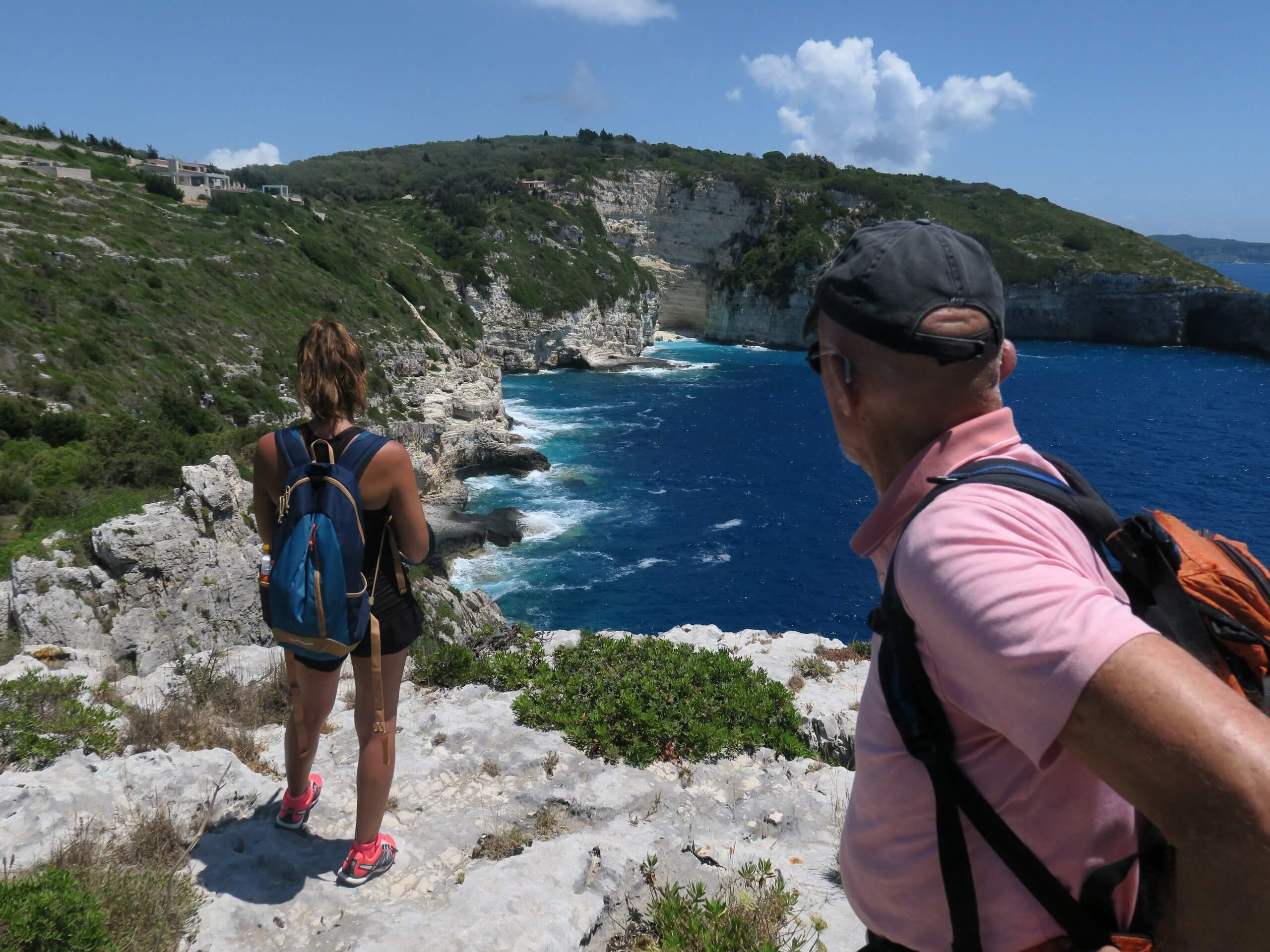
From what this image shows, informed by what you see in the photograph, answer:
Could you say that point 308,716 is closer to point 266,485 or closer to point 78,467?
point 266,485

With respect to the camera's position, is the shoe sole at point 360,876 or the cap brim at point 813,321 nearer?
the cap brim at point 813,321

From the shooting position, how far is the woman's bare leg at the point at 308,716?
3625mm

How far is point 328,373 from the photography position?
335 cm

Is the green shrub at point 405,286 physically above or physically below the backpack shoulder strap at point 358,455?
above

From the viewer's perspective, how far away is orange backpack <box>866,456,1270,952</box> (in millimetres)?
1198

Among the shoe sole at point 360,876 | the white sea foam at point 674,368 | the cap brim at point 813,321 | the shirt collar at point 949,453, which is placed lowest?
the white sea foam at point 674,368

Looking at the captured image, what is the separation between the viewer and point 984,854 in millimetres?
1266

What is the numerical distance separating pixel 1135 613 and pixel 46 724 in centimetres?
561

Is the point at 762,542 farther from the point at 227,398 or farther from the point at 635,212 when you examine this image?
the point at 635,212

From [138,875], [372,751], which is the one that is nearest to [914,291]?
[372,751]

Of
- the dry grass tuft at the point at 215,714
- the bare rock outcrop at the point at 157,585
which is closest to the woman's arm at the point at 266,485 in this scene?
the dry grass tuft at the point at 215,714

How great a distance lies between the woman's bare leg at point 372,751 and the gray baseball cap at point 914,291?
3.01 metres

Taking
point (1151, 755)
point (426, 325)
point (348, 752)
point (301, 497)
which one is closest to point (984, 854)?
point (1151, 755)

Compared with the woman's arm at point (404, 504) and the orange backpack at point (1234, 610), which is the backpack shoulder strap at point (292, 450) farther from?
the orange backpack at point (1234, 610)
